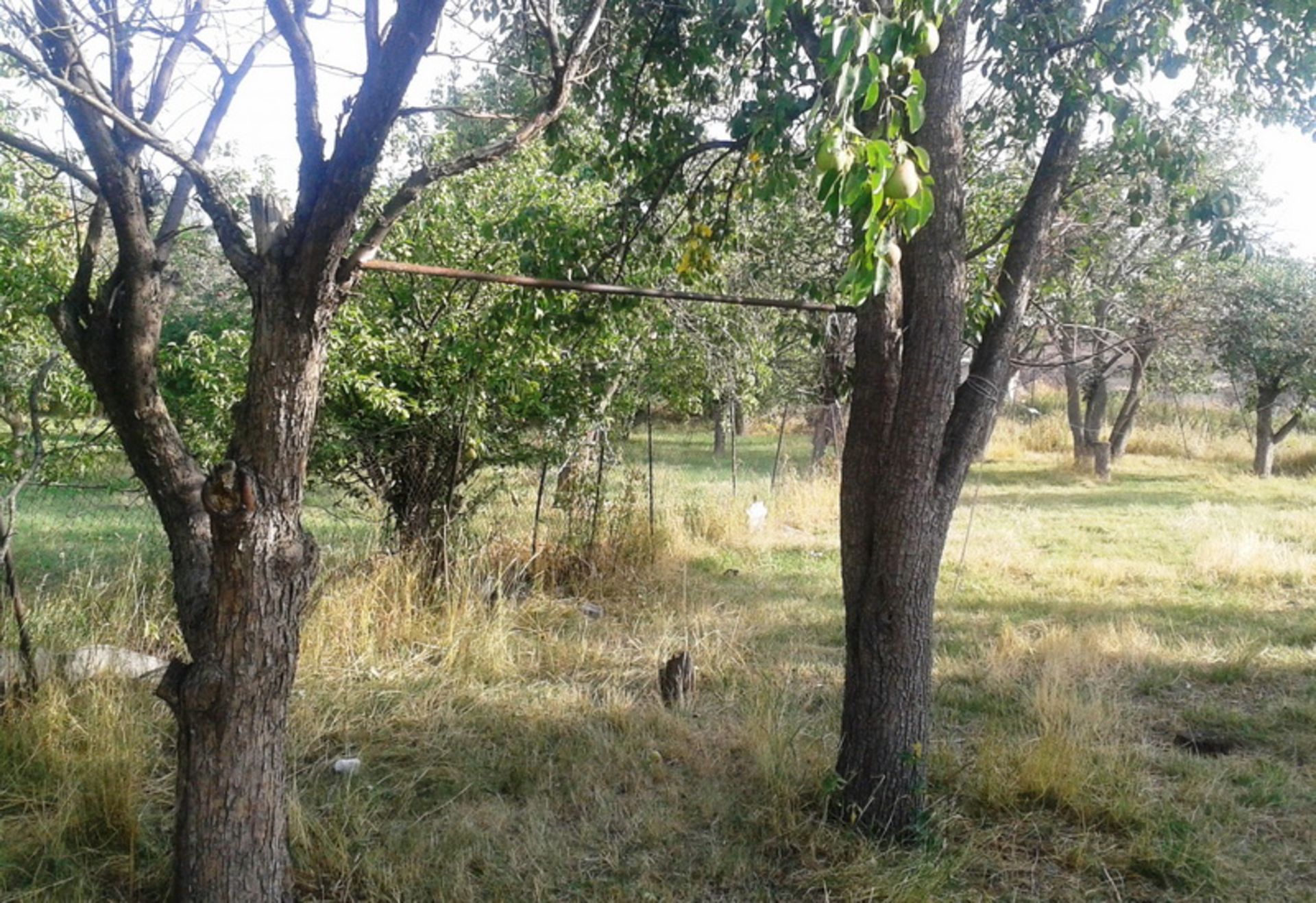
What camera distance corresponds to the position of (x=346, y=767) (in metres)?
4.07

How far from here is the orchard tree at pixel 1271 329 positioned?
15.5 metres

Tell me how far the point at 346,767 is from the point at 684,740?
58.8 inches

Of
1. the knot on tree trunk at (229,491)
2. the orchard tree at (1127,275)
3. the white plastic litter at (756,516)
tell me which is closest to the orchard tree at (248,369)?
the knot on tree trunk at (229,491)

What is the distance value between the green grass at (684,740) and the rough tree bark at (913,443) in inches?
12.3

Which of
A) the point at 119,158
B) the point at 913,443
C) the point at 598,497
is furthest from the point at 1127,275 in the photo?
the point at 119,158

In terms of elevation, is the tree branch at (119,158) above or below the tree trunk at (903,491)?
above

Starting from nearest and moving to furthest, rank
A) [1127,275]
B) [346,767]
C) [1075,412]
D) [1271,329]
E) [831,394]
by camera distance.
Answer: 1. [346,767]
2. [831,394]
3. [1127,275]
4. [1271,329]
5. [1075,412]

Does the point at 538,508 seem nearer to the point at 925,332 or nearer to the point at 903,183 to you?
the point at 925,332

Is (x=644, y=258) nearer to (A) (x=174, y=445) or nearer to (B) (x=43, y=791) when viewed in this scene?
(A) (x=174, y=445)

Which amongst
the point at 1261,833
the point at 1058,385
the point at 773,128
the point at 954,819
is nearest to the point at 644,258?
the point at 773,128

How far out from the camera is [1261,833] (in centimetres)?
367

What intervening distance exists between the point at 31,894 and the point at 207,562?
1240mm

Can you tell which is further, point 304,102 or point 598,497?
point 598,497

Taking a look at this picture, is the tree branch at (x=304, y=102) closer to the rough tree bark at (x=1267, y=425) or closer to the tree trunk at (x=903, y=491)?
the tree trunk at (x=903, y=491)
